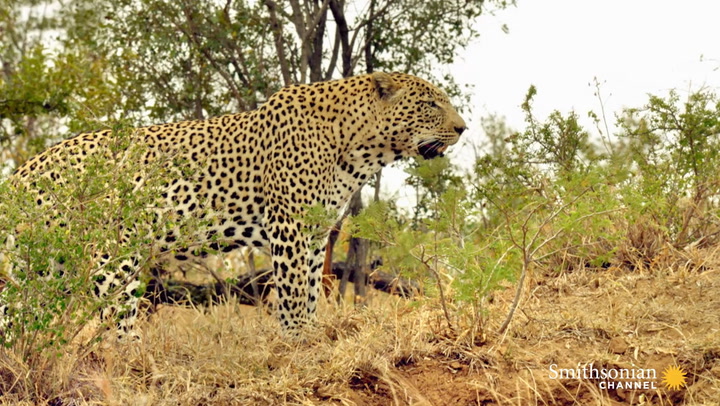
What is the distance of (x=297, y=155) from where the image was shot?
26.0ft

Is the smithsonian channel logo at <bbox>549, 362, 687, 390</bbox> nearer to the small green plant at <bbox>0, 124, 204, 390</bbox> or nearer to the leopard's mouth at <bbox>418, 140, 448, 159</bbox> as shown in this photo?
the leopard's mouth at <bbox>418, 140, 448, 159</bbox>

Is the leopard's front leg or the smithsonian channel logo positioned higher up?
the leopard's front leg

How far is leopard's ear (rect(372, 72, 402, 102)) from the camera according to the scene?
8.09 meters

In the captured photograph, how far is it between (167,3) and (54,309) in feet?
25.5

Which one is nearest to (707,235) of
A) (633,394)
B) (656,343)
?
(656,343)

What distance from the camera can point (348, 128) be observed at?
8.09m

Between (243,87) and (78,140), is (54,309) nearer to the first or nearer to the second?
(78,140)

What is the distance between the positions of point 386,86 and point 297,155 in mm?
1027

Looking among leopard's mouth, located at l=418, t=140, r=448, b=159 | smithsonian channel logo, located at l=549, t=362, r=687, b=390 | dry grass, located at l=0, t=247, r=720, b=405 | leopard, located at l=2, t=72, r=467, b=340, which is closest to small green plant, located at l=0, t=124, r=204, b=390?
dry grass, located at l=0, t=247, r=720, b=405

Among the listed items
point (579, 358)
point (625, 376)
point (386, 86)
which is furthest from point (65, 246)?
point (625, 376)

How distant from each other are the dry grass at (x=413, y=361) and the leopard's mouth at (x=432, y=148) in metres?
1.62

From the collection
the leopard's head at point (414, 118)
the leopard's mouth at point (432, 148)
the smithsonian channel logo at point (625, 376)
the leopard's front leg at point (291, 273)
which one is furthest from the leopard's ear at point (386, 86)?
the smithsonian channel logo at point (625, 376)

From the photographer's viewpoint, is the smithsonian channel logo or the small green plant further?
the small green plant

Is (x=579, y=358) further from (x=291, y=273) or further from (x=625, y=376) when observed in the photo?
(x=291, y=273)
